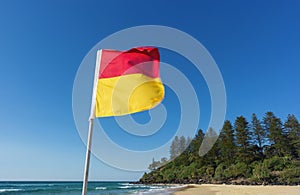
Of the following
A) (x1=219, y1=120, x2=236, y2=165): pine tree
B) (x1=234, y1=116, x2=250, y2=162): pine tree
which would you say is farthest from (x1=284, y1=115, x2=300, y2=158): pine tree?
(x1=219, y1=120, x2=236, y2=165): pine tree

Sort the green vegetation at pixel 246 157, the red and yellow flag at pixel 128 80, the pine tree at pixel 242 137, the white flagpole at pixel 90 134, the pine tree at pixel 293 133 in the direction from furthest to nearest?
the pine tree at pixel 242 137, the pine tree at pixel 293 133, the green vegetation at pixel 246 157, the red and yellow flag at pixel 128 80, the white flagpole at pixel 90 134

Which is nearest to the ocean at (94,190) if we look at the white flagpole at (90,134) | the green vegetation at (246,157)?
the green vegetation at (246,157)

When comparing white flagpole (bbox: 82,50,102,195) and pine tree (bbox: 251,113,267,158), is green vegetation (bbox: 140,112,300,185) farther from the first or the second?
white flagpole (bbox: 82,50,102,195)

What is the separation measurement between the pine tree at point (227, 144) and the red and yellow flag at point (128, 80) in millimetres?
52013

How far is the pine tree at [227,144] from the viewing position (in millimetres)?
53281

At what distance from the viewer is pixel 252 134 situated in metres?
53.0

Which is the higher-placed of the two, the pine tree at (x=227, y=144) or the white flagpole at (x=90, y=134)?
the pine tree at (x=227, y=144)

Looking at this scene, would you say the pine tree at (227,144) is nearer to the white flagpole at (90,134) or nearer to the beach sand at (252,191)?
the beach sand at (252,191)

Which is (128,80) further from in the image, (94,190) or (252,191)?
(94,190)

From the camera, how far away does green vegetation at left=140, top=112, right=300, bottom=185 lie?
41597 millimetres

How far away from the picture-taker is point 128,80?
13.7ft

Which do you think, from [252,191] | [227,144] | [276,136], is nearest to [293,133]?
[276,136]

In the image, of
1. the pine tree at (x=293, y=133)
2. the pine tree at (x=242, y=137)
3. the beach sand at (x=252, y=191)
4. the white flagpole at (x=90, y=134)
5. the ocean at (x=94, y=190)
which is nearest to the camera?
the white flagpole at (x=90, y=134)

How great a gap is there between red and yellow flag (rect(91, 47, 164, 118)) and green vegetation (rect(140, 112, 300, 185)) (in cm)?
4007
